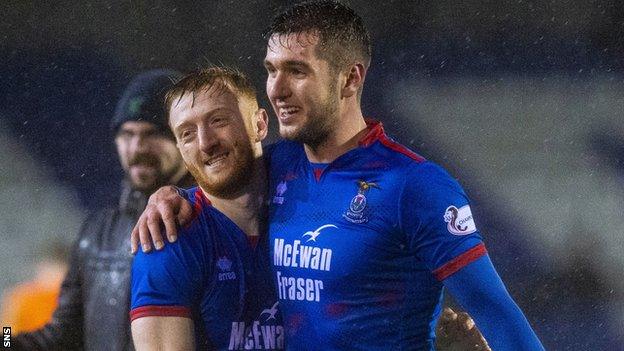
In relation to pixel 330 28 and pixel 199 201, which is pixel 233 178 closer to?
pixel 199 201

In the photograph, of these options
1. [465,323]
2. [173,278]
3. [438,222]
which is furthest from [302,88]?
[465,323]

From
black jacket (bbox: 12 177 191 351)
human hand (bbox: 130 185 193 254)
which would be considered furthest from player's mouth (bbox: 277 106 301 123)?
black jacket (bbox: 12 177 191 351)

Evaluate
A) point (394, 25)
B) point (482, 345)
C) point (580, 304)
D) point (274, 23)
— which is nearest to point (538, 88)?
point (394, 25)

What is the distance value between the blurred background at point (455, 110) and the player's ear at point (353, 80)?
1346mm

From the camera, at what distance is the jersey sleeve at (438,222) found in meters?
1.64

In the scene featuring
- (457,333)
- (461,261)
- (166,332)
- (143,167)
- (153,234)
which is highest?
(143,167)

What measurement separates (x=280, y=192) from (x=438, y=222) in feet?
1.28

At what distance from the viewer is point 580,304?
308cm

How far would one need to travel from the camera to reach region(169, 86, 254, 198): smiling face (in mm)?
1888

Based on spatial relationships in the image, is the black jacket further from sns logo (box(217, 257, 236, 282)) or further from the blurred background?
sns logo (box(217, 257, 236, 282))

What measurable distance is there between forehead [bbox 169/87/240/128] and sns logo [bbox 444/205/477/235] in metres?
0.57

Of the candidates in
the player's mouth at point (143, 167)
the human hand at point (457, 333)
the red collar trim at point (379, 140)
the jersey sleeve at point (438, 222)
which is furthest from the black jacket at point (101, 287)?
the jersey sleeve at point (438, 222)

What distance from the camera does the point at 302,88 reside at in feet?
5.78

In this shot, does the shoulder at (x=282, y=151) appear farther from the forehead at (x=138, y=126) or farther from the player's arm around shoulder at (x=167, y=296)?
the forehead at (x=138, y=126)
